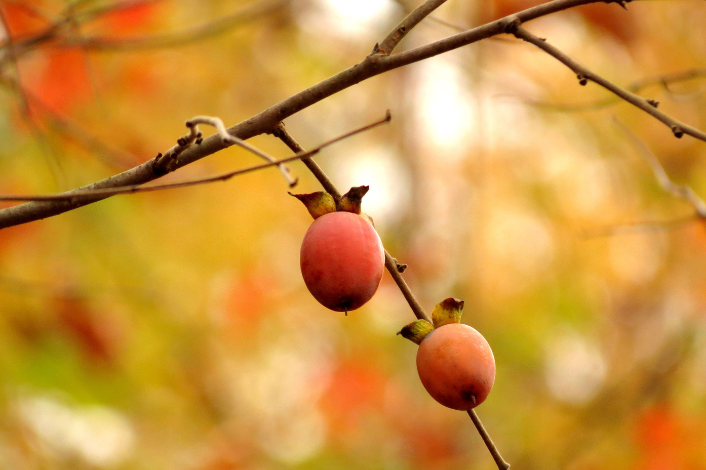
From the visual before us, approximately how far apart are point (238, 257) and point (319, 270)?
3.72 m

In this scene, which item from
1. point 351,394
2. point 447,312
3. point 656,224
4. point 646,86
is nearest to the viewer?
point 447,312

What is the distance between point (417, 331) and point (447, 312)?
81 mm

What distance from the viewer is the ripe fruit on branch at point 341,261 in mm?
1073

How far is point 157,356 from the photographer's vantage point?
388cm

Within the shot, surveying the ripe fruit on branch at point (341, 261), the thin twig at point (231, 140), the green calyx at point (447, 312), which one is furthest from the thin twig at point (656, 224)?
the thin twig at point (231, 140)

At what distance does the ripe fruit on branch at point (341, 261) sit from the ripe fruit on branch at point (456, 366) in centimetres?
18

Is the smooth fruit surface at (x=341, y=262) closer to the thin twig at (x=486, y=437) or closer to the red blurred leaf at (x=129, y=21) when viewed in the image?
the thin twig at (x=486, y=437)

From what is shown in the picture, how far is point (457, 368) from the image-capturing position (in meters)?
1.14

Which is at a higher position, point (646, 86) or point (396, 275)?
point (646, 86)

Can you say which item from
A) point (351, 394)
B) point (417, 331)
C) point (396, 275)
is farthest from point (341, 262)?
point (351, 394)

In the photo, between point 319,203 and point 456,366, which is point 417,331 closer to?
point 456,366

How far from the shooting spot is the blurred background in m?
3.35

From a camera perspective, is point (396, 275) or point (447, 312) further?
point (447, 312)

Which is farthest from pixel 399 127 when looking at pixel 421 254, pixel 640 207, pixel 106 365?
pixel 106 365
